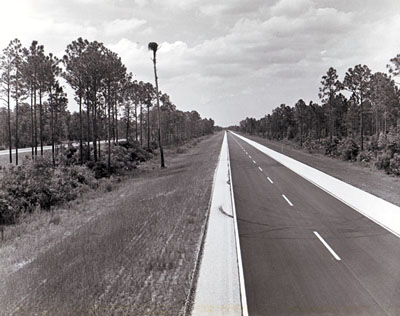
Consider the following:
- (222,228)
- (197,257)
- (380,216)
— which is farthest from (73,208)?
(380,216)

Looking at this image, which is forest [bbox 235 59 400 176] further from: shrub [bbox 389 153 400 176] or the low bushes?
the low bushes

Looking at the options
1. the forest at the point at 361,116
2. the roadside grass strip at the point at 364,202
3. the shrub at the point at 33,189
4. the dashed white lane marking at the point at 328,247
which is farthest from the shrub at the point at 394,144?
the shrub at the point at 33,189

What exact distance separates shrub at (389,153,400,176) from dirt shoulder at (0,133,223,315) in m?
16.8

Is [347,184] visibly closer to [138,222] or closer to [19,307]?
[138,222]

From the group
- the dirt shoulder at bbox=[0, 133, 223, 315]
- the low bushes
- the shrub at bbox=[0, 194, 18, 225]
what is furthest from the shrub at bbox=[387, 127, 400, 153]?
the shrub at bbox=[0, 194, 18, 225]

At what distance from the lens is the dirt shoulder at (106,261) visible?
6469 mm

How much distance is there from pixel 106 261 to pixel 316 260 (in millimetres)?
5544

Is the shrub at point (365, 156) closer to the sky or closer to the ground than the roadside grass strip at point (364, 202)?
closer to the sky

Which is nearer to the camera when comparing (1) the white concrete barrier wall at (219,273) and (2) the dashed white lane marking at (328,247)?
(1) the white concrete barrier wall at (219,273)

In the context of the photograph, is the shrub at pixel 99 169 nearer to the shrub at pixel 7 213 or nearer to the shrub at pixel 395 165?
the shrub at pixel 7 213

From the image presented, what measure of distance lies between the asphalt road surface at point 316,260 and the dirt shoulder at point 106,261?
70.1 inches

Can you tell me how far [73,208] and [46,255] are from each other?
8.08 metres

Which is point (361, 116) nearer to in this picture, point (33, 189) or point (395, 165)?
point (395, 165)

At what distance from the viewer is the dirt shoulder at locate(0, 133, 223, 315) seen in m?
6.47
